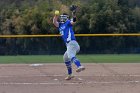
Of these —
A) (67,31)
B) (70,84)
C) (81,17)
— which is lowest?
(81,17)

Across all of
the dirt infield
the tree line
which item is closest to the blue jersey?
the dirt infield

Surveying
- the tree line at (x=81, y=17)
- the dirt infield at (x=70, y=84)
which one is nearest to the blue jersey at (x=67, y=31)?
the dirt infield at (x=70, y=84)

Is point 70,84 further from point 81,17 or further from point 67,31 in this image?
point 81,17

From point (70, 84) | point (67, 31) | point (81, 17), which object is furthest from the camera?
point (81, 17)

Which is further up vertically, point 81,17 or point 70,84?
point 70,84

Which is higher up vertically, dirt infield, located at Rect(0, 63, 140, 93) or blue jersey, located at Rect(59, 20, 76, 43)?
blue jersey, located at Rect(59, 20, 76, 43)

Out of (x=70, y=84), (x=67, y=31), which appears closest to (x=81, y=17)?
(x=67, y=31)

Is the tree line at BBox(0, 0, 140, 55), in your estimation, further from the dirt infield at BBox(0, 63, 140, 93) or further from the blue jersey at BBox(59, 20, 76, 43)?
the blue jersey at BBox(59, 20, 76, 43)

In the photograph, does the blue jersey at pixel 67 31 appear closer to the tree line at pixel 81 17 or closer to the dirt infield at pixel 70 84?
the dirt infield at pixel 70 84

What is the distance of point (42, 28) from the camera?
3819 cm

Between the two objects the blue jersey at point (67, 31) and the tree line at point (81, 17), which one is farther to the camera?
the tree line at point (81, 17)

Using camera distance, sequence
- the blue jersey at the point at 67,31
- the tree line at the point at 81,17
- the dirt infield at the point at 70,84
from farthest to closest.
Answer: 1. the tree line at the point at 81,17
2. the blue jersey at the point at 67,31
3. the dirt infield at the point at 70,84

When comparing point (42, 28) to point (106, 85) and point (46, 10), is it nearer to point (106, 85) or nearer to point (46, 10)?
point (46, 10)

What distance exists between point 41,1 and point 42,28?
7.66 m
